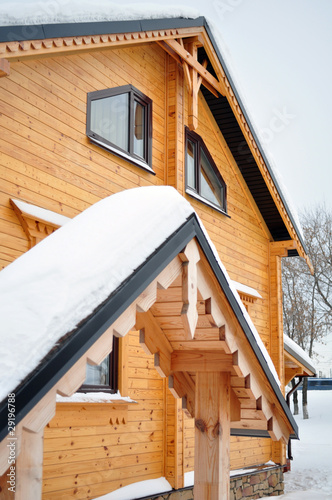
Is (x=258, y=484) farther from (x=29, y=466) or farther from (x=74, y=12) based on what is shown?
(x=29, y=466)

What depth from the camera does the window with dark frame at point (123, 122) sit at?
7.54m

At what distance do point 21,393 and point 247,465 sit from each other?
941cm

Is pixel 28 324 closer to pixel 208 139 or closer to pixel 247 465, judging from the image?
pixel 208 139

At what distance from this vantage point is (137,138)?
8508 millimetres

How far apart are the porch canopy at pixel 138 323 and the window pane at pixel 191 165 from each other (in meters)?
5.53

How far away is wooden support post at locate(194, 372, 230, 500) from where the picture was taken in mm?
4102

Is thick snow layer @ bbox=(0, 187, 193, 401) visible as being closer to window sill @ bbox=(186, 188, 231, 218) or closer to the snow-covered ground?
window sill @ bbox=(186, 188, 231, 218)

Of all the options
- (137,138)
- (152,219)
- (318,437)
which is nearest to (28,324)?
(152,219)

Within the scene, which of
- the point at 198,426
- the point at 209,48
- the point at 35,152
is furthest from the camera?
the point at 209,48

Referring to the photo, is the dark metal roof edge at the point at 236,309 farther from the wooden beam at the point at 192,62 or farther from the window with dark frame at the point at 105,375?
the wooden beam at the point at 192,62

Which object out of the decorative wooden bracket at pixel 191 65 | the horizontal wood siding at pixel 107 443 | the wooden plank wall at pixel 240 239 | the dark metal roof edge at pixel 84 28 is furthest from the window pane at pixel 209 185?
the horizontal wood siding at pixel 107 443

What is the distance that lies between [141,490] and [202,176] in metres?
5.35

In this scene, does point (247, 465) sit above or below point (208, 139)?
below

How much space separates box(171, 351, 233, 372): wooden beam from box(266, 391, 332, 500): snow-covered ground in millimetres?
6608
